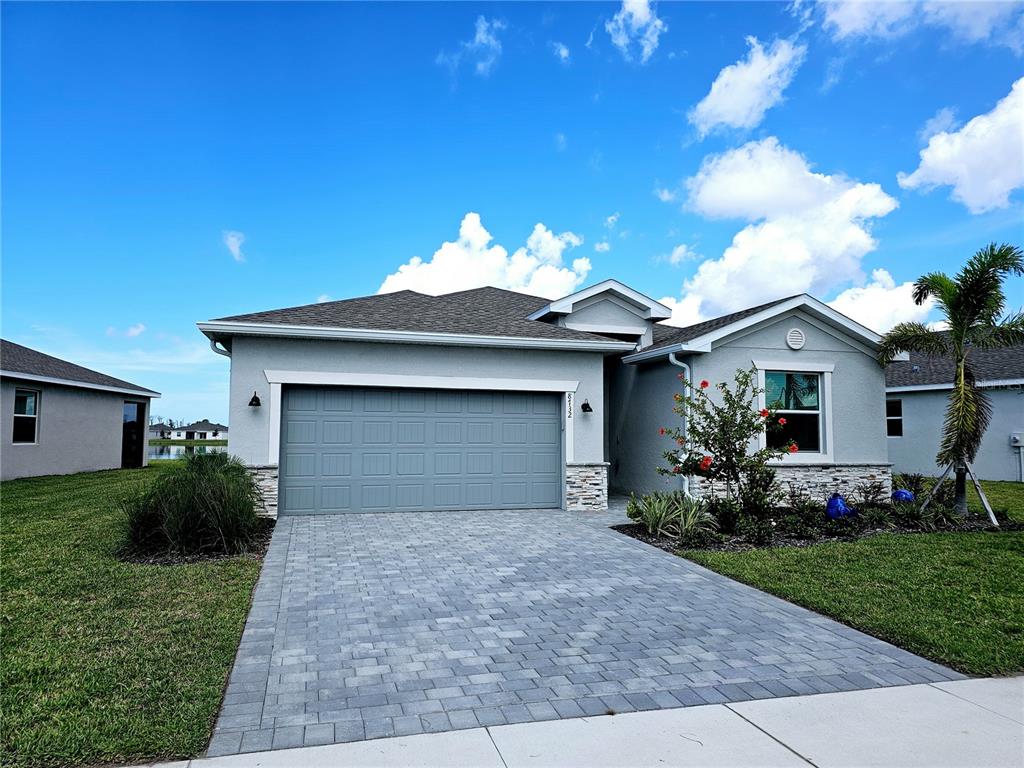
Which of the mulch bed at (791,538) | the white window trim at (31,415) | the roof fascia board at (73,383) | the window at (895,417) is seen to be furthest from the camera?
the window at (895,417)

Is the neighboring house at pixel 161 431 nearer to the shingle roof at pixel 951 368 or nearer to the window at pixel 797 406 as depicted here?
the window at pixel 797 406

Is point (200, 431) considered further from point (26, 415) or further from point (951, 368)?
point (951, 368)

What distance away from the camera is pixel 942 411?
18750mm

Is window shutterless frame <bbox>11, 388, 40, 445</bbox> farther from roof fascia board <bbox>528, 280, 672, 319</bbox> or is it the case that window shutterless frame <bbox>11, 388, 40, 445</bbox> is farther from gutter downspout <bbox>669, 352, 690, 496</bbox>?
gutter downspout <bbox>669, 352, 690, 496</bbox>

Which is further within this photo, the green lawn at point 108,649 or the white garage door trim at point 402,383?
the white garage door trim at point 402,383

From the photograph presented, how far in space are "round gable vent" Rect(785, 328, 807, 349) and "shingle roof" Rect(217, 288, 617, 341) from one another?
3.83 meters

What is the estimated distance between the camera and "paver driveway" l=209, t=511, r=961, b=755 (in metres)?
3.62

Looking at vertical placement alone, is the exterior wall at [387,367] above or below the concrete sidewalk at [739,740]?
above

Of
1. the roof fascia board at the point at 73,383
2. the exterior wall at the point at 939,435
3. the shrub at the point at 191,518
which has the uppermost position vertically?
the roof fascia board at the point at 73,383

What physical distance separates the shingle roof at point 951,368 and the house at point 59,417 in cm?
2441

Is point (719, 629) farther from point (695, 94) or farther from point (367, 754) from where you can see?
point (695, 94)

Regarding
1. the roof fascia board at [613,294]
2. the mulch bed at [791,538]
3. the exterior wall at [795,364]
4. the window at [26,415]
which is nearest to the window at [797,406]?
the exterior wall at [795,364]

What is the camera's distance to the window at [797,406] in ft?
41.6

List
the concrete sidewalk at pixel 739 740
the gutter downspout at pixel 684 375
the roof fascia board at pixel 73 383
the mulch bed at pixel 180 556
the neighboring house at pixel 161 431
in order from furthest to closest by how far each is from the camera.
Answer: the neighboring house at pixel 161 431 → the roof fascia board at pixel 73 383 → the gutter downspout at pixel 684 375 → the mulch bed at pixel 180 556 → the concrete sidewalk at pixel 739 740
